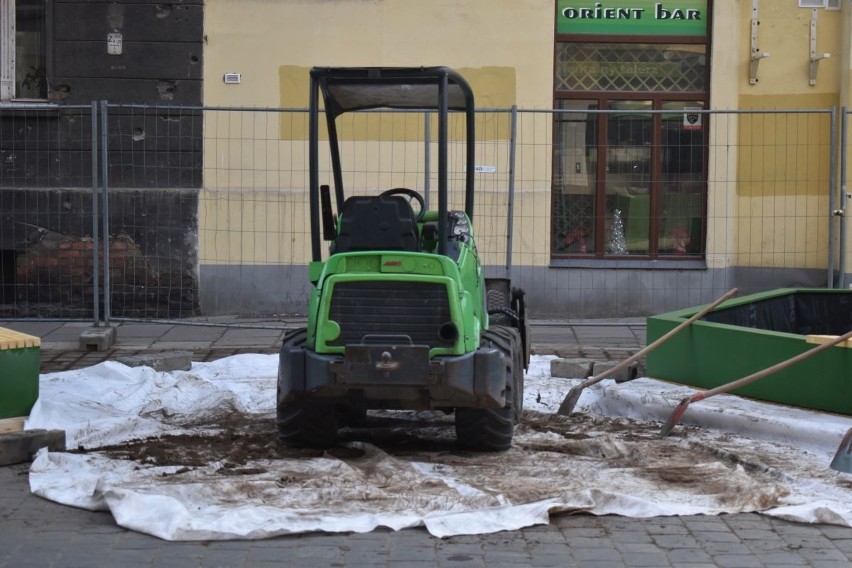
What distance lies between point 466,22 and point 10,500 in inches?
365

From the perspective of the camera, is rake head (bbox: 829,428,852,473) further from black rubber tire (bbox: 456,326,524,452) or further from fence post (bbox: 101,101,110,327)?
fence post (bbox: 101,101,110,327)

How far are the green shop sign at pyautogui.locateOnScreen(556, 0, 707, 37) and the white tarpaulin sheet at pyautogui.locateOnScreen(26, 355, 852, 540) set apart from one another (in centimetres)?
631

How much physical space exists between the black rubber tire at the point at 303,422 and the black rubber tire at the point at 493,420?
81cm

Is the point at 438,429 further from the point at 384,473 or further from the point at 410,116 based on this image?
the point at 410,116

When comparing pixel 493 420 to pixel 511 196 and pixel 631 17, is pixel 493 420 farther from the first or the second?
pixel 631 17

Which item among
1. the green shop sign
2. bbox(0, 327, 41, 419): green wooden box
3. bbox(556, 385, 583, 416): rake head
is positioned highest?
the green shop sign

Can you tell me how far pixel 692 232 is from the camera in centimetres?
1448

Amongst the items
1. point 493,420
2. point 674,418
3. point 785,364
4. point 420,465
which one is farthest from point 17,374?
point 785,364

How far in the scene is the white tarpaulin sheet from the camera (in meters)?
6.00

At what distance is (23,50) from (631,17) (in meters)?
7.26

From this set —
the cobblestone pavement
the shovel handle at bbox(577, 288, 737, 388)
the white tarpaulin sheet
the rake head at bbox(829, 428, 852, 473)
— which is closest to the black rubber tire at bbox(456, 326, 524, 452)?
the white tarpaulin sheet

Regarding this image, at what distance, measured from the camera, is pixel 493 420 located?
7328 millimetres

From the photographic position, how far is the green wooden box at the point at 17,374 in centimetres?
754

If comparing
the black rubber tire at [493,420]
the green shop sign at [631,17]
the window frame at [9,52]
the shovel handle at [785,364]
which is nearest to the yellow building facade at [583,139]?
the green shop sign at [631,17]
